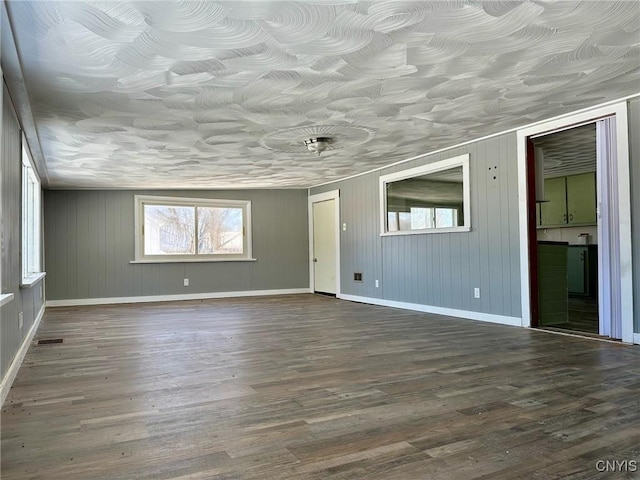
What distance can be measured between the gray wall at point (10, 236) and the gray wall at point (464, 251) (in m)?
4.52

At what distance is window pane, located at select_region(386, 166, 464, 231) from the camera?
18.6ft

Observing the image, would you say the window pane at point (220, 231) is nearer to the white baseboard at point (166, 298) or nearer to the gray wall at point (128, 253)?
the gray wall at point (128, 253)

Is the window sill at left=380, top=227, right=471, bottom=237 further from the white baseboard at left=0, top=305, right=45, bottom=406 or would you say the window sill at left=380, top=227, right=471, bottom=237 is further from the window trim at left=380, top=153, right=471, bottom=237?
the white baseboard at left=0, top=305, right=45, bottom=406

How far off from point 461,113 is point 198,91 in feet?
7.64

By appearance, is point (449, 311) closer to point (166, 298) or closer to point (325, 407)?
point (325, 407)

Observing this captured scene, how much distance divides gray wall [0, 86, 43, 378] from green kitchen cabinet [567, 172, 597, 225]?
827 centimetres

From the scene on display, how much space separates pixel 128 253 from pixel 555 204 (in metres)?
7.93

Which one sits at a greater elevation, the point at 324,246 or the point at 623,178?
the point at 623,178

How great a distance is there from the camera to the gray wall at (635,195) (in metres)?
3.79

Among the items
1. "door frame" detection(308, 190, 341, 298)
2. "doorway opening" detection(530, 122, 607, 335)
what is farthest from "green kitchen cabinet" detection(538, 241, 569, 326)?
"door frame" detection(308, 190, 341, 298)

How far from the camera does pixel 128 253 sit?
812cm

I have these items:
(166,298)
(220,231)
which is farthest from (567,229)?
(166,298)

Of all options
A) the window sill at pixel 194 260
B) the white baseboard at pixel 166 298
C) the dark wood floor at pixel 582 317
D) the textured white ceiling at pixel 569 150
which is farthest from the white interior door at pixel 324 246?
the dark wood floor at pixel 582 317

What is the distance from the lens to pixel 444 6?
231cm
